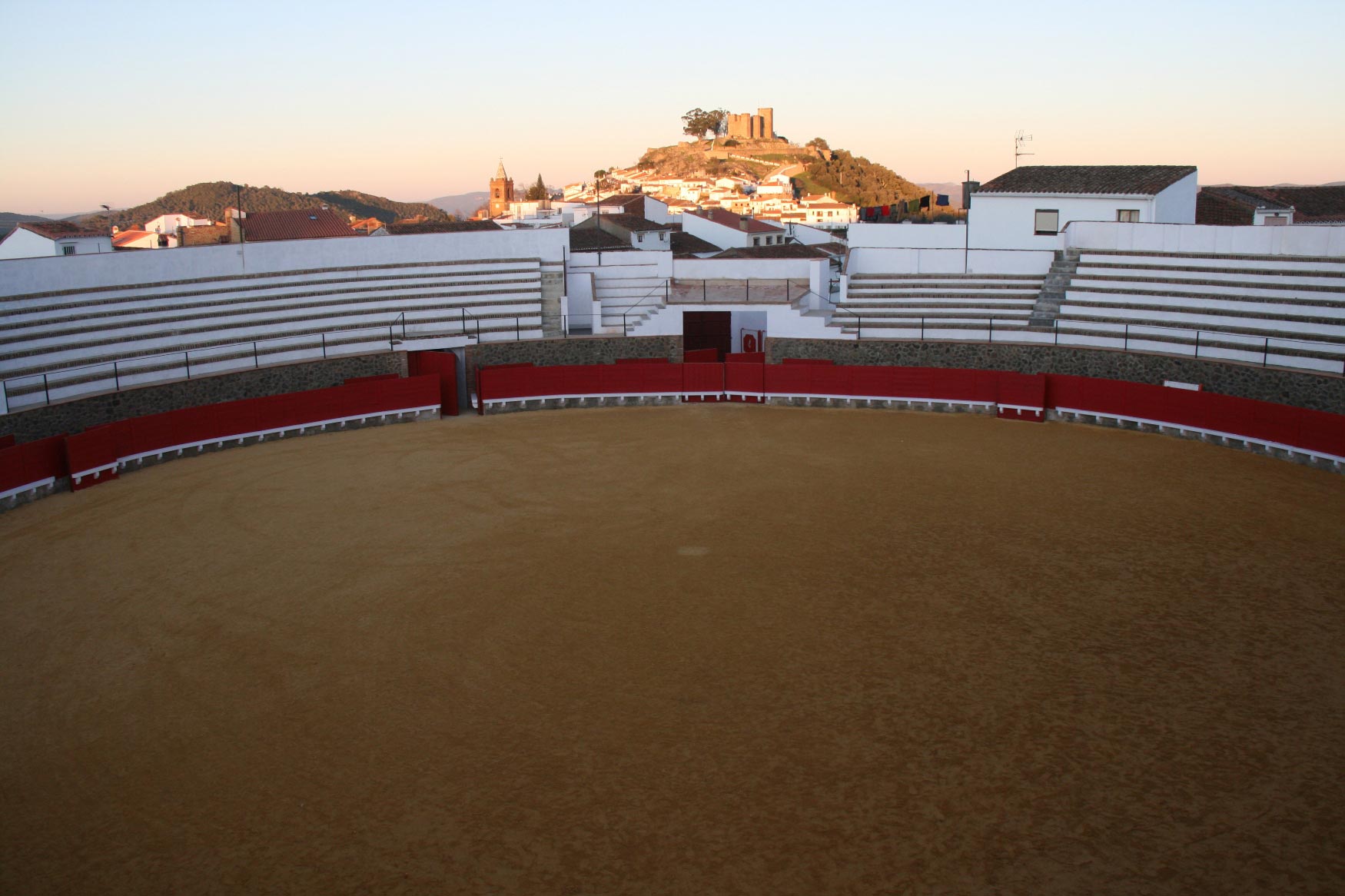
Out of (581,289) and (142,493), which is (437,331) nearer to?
(581,289)

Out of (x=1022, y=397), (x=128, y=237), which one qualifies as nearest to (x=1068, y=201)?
(x=1022, y=397)

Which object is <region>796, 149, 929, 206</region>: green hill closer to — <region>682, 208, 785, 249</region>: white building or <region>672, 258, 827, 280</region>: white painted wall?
<region>682, 208, 785, 249</region>: white building

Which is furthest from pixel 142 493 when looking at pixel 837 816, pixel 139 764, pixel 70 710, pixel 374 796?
pixel 837 816

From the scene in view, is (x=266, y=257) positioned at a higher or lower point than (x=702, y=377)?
higher

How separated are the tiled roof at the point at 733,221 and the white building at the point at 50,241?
93.7ft

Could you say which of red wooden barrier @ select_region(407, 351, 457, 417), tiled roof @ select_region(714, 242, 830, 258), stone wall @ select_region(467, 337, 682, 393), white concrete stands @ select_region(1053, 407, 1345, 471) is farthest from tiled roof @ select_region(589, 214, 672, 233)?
white concrete stands @ select_region(1053, 407, 1345, 471)

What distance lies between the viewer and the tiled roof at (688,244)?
157 ft

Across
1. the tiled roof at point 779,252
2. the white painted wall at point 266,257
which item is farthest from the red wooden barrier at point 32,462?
the tiled roof at point 779,252

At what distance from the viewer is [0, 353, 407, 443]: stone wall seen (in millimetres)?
20969

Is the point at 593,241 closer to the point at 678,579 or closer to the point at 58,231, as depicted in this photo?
the point at 58,231

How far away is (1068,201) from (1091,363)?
8.70 metres

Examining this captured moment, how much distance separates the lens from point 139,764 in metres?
9.92

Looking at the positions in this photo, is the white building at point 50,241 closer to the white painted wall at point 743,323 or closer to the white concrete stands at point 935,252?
the white painted wall at point 743,323

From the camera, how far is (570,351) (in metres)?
29.7
